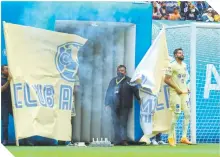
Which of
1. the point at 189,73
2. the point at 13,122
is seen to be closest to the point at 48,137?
the point at 13,122

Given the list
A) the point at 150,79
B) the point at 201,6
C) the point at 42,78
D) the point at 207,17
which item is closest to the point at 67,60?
the point at 42,78

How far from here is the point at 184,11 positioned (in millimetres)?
16500

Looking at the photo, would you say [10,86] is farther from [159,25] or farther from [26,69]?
[159,25]

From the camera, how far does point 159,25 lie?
16.0 metres

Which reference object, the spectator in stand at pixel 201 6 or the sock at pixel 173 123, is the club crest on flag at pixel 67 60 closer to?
the sock at pixel 173 123

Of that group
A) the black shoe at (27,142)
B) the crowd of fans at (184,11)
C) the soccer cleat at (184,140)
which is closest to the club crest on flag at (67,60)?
the black shoe at (27,142)

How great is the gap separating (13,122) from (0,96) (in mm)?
463

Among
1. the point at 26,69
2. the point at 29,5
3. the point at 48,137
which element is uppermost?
the point at 29,5

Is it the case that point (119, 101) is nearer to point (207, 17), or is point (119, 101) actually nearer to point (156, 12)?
point (156, 12)

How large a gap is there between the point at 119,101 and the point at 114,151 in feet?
4.45

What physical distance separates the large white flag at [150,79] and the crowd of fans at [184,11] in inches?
50.7

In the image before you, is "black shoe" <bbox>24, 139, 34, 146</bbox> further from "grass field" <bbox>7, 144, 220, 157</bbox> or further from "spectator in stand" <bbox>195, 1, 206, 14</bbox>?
"spectator in stand" <bbox>195, 1, 206, 14</bbox>

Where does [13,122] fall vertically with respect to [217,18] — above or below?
below

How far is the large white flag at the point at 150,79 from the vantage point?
14.9 meters
